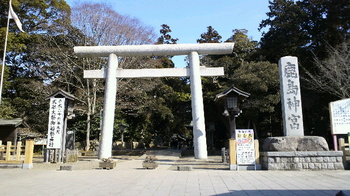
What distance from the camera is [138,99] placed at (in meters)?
23.9

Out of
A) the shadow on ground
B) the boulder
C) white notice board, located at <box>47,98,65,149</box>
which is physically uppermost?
white notice board, located at <box>47,98,65,149</box>

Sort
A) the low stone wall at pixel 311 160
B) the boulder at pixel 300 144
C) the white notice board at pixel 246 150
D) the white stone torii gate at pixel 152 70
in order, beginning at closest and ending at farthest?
the low stone wall at pixel 311 160 < the boulder at pixel 300 144 < the white notice board at pixel 246 150 < the white stone torii gate at pixel 152 70

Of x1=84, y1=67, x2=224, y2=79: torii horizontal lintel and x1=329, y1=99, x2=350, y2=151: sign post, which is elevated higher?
x1=84, y1=67, x2=224, y2=79: torii horizontal lintel

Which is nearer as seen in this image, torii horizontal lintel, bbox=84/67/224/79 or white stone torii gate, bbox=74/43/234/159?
white stone torii gate, bbox=74/43/234/159

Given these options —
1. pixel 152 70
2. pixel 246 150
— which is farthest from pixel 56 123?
pixel 246 150

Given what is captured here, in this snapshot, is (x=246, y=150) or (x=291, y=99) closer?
(x=246, y=150)

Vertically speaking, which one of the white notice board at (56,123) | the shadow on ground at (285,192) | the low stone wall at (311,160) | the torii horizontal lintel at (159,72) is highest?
the torii horizontal lintel at (159,72)

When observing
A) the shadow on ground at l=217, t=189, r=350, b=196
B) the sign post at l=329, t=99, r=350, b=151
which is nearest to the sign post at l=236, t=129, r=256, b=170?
the sign post at l=329, t=99, r=350, b=151

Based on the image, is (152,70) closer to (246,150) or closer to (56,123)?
(56,123)

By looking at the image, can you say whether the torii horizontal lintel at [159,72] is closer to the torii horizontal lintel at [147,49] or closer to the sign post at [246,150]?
the torii horizontal lintel at [147,49]

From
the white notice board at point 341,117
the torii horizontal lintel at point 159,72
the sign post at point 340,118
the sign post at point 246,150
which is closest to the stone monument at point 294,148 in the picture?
the sign post at point 246,150

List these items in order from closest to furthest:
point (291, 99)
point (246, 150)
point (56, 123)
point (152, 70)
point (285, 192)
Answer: point (285, 192) < point (246, 150) < point (291, 99) < point (56, 123) < point (152, 70)

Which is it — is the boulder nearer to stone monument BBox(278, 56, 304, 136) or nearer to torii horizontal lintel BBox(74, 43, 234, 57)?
stone monument BBox(278, 56, 304, 136)

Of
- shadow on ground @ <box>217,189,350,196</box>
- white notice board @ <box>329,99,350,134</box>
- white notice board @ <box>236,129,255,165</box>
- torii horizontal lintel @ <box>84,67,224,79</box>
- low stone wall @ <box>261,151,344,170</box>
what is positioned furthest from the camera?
torii horizontal lintel @ <box>84,67,224,79</box>
